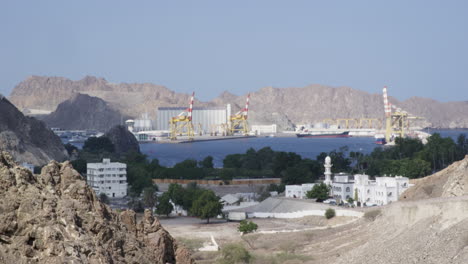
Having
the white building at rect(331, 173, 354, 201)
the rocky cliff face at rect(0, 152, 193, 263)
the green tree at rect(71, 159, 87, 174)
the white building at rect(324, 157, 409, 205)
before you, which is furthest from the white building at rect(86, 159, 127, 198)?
the rocky cliff face at rect(0, 152, 193, 263)

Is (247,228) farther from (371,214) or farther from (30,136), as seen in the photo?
(30,136)

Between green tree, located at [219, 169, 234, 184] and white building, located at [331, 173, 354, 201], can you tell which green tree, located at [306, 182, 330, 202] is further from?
green tree, located at [219, 169, 234, 184]

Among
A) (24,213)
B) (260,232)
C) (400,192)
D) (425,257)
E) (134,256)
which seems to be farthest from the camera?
(400,192)

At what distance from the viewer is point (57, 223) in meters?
12.1

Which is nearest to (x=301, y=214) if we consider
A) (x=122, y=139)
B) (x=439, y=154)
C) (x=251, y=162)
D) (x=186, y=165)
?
(x=439, y=154)

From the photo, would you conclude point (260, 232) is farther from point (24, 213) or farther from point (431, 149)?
point (431, 149)

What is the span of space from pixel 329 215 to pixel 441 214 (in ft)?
54.9

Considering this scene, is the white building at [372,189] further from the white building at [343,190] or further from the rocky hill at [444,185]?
the rocky hill at [444,185]

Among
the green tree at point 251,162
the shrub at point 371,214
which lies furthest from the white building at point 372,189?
the green tree at point 251,162

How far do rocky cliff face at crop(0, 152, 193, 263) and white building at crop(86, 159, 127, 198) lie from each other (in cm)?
5493

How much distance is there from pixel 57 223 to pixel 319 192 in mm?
45214

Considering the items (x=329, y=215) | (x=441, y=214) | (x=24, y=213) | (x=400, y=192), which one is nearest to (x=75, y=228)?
(x=24, y=213)

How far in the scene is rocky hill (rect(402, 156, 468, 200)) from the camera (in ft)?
125

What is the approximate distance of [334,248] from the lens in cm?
3684
